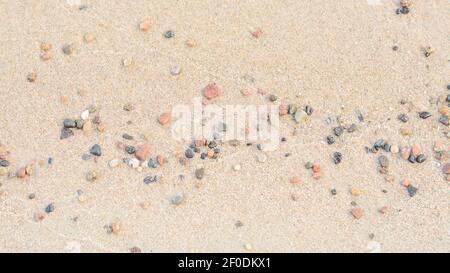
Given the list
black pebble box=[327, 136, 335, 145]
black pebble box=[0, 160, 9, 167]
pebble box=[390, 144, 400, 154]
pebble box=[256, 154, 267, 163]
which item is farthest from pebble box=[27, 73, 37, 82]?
pebble box=[390, 144, 400, 154]

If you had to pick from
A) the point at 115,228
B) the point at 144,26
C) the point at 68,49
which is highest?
the point at 144,26

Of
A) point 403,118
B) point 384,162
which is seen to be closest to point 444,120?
point 403,118

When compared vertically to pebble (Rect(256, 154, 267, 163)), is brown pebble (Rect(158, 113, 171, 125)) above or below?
above

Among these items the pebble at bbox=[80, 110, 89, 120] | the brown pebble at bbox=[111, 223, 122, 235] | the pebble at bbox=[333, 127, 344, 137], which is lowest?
the brown pebble at bbox=[111, 223, 122, 235]

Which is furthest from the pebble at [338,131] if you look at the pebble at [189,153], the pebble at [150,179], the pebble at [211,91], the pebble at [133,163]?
the pebble at [133,163]

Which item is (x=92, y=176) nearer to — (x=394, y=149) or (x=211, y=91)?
→ (x=211, y=91)

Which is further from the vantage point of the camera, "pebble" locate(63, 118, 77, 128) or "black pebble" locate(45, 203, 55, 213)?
"pebble" locate(63, 118, 77, 128)

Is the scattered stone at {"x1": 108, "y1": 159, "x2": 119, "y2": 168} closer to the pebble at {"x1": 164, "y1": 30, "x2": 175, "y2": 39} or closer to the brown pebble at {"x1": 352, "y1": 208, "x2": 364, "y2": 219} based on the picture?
the pebble at {"x1": 164, "y1": 30, "x2": 175, "y2": 39}
